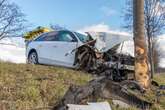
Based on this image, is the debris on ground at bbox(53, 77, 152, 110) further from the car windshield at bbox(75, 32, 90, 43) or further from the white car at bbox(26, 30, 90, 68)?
the white car at bbox(26, 30, 90, 68)

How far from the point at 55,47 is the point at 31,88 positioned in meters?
6.11

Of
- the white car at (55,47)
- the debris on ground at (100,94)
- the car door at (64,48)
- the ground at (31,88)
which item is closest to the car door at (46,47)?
the white car at (55,47)

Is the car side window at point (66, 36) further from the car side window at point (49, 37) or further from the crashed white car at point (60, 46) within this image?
the car side window at point (49, 37)

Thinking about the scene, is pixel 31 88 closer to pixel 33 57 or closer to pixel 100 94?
pixel 100 94

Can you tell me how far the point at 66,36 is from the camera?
14.7m

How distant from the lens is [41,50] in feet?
50.3

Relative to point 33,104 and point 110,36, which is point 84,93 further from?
point 110,36

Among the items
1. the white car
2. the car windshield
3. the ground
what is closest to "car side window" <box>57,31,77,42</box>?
the white car

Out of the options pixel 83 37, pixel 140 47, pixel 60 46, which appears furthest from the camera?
pixel 60 46

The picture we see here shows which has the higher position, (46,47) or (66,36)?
(66,36)

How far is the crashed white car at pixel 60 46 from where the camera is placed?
44.8 ft

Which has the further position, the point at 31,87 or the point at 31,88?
the point at 31,87

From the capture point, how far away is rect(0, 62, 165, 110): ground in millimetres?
7941

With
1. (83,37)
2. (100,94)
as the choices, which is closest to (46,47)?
(83,37)
